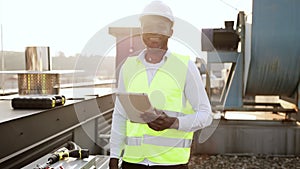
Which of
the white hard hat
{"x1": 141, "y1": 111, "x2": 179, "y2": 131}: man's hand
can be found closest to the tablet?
{"x1": 141, "y1": 111, "x2": 179, "y2": 131}: man's hand

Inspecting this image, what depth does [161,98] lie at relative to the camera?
1.74 metres

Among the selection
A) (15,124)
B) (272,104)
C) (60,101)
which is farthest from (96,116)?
(272,104)

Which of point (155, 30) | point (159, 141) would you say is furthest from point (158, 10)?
point (159, 141)

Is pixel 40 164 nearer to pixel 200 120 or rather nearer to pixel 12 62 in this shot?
pixel 200 120

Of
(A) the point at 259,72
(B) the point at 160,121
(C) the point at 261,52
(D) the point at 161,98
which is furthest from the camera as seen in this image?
(A) the point at 259,72

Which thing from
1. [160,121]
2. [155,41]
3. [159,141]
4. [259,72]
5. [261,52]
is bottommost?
[159,141]

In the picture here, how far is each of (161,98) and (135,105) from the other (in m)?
0.15

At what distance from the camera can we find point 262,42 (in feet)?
15.4

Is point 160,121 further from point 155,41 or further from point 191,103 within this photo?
point 155,41

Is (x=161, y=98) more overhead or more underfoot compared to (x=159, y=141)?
more overhead

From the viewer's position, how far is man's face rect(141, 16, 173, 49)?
1685 mm

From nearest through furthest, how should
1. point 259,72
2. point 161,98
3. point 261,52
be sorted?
1. point 161,98
2. point 261,52
3. point 259,72

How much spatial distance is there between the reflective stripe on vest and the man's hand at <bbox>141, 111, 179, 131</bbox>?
0.11 m

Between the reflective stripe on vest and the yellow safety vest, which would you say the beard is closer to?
the yellow safety vest
